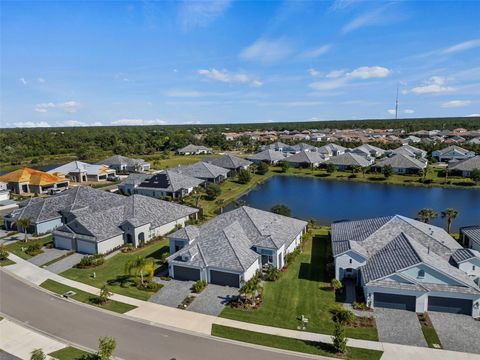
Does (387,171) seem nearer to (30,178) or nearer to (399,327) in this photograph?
(399,327)

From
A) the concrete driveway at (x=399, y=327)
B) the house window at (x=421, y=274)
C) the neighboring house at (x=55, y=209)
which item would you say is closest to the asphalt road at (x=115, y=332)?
the concrete driveway at (x=399, y=327)

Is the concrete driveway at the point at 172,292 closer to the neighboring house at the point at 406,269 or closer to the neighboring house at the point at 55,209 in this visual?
the neighboring house at the point at 406,269

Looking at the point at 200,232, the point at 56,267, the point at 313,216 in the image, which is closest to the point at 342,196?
the point at 313,216

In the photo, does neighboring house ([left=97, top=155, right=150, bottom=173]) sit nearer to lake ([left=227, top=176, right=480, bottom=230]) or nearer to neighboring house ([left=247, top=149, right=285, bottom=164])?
neighboring house ([left=247, top=149, right=285, bottom=164])

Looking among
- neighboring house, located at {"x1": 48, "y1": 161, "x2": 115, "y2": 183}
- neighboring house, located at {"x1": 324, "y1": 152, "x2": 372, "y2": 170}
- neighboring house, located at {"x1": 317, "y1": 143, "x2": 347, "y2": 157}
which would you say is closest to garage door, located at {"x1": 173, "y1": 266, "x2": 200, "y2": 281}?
neighboring house, located at {"x1": 48, "y1": 161, "x2": 115, "y2": 183}

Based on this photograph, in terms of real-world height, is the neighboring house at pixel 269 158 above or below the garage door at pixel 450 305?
above

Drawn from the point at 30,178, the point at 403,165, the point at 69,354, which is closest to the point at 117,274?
the point at 69,354
